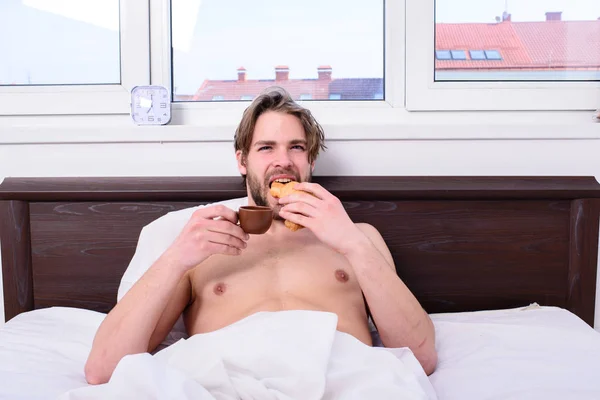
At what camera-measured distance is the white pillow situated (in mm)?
1635

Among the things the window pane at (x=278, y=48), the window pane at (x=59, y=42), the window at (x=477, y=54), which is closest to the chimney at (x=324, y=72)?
the window pane at (x=278, y=48)

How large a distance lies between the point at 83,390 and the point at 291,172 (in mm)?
828

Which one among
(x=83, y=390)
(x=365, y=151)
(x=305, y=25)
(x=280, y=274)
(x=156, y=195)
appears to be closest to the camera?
(x=83, y=390)

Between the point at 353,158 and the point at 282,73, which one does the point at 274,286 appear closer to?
the point at 353,158

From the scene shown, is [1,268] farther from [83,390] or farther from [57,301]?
[83,390]

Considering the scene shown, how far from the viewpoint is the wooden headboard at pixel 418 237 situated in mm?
1871

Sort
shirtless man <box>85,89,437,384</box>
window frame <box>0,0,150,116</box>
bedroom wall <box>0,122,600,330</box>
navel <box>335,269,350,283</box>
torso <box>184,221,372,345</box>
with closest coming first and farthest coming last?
shirtless man <box>85,89,437,384</box> → torso <box>184,221,372,345</box> → navel <box>335,269,350,283</box> → bedroom wall <box>0,122,600,330</box> → window frame <box>0,0,150,116</box>

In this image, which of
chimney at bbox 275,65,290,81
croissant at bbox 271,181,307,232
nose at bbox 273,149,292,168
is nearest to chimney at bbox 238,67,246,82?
chimney at bbox 275,65,290,81

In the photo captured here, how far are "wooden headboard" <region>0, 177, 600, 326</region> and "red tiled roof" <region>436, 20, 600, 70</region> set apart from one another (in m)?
0.58

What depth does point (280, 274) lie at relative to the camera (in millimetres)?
1535

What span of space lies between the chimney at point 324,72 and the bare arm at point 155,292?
1.08 meters

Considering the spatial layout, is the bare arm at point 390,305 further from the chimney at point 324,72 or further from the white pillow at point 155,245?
the chimney at point 324,72

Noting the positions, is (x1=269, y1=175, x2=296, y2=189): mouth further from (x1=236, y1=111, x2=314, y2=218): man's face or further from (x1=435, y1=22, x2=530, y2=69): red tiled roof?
(x1=435, y1=22, x2=530, y2=69): red tiled roof

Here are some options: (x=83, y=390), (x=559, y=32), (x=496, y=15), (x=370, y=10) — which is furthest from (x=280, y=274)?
(x=559, y=32)
